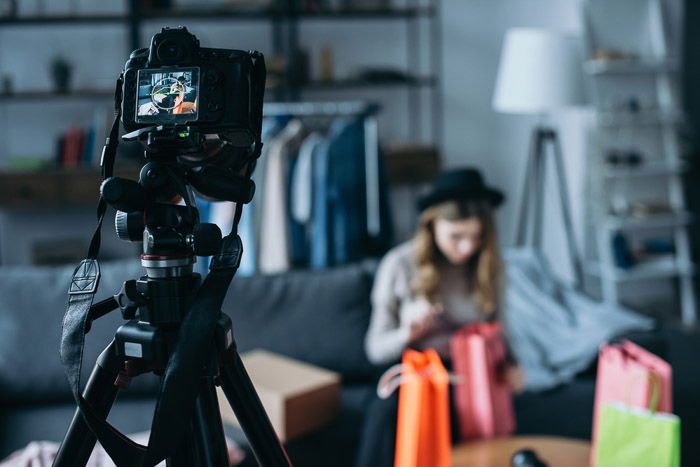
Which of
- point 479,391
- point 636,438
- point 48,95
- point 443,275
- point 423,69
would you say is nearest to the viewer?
point 636,438

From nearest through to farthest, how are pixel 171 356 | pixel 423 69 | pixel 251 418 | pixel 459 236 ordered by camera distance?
pixel 171 356 → pixel 251 418 → pixel 459 236 → pixel 423 69

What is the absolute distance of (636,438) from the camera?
133 cm

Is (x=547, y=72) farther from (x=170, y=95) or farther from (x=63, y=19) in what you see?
(x=170, y=95)

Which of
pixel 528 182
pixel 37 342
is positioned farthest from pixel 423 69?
pixel 37 342

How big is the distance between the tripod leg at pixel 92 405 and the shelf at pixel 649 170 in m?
3.94

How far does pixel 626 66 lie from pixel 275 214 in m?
2.36

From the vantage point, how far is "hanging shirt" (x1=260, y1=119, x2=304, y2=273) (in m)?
3.27

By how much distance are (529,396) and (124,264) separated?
1.36 meters

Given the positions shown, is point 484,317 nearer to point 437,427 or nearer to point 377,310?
point 377,310

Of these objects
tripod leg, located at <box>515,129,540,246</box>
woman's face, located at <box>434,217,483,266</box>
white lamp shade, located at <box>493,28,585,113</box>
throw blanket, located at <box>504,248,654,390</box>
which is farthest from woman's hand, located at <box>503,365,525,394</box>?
tripod leg, located at <box>515,129,540,246</box>

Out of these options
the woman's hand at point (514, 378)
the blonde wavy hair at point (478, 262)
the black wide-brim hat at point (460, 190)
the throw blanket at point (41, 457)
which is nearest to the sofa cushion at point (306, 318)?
the blonde wavy hair at point (478, 262)

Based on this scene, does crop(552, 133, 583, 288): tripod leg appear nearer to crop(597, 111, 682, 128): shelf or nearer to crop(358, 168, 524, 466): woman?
crop(597, 111, 682, 128): shelf

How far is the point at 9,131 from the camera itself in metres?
4.52

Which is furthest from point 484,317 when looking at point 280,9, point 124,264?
point 280,9
